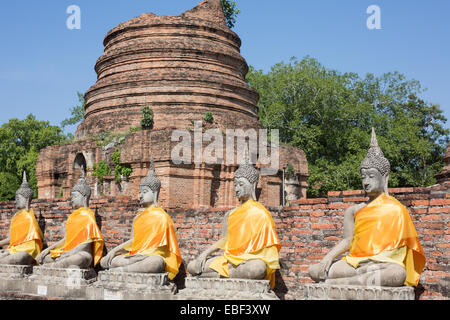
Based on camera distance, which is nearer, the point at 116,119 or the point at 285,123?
the point at 116,119

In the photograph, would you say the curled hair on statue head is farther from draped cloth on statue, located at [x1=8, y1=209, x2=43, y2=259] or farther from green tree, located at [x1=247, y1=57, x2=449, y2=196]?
green tree, located at [x1=247, y1=57, x2=449, y2=196]

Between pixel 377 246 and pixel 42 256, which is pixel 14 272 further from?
pixel 377 246

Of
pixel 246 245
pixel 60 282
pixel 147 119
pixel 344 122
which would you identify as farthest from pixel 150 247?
pixel 344 122

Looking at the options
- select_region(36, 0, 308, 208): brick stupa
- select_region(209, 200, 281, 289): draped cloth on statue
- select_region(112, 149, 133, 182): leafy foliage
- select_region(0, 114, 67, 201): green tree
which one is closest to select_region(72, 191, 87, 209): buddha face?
select_region(209, 200, 281, 289): draped cloth on statue

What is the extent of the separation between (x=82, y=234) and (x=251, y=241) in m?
3.51

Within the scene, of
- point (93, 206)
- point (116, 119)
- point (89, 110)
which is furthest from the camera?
point (89, 110)

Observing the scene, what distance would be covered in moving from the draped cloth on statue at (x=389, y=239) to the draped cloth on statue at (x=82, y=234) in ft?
15.4

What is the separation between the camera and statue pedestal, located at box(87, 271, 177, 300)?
265 inches

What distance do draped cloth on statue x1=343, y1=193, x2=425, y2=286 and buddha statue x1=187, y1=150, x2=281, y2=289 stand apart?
45.6 inches

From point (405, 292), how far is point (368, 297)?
349mm

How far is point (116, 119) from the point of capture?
15383 mm

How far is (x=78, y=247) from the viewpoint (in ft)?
26.7

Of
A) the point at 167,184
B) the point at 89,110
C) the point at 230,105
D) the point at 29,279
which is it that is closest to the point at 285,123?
the point at 230,105
